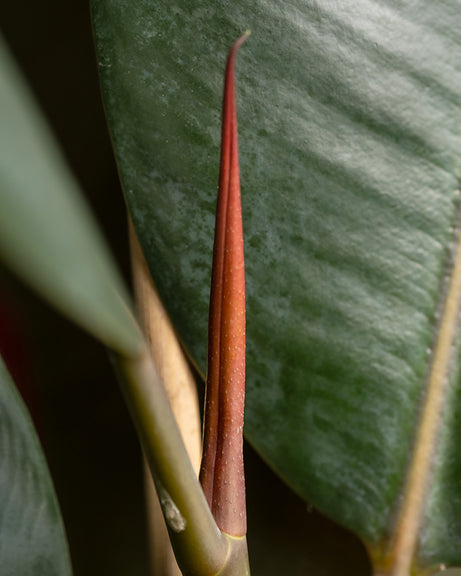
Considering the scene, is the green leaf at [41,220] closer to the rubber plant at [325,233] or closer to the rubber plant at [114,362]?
the rubber plant at [114,362]

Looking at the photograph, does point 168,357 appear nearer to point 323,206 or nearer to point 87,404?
point 323,206

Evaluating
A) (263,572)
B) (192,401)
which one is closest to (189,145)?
(192,401)

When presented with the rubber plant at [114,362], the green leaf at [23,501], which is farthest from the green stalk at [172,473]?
the green leaf at [23,501]

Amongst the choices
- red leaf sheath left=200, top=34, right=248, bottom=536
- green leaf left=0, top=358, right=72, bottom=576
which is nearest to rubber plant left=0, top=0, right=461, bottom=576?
green leaf left=0, top=358, right=72, bottom=576

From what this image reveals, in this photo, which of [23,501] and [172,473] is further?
[23,501]

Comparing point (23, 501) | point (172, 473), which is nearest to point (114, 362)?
point (172, 473)

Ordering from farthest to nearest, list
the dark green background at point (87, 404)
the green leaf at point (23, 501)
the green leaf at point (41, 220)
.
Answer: the dark green background at point (87, 404) < the green leaf at point (23, 501) < the green leaf at point (41, 220)

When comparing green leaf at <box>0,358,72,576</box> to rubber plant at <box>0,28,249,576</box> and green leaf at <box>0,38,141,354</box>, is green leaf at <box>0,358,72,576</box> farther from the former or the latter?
green leaf at <box>0,38,141,354</box>
